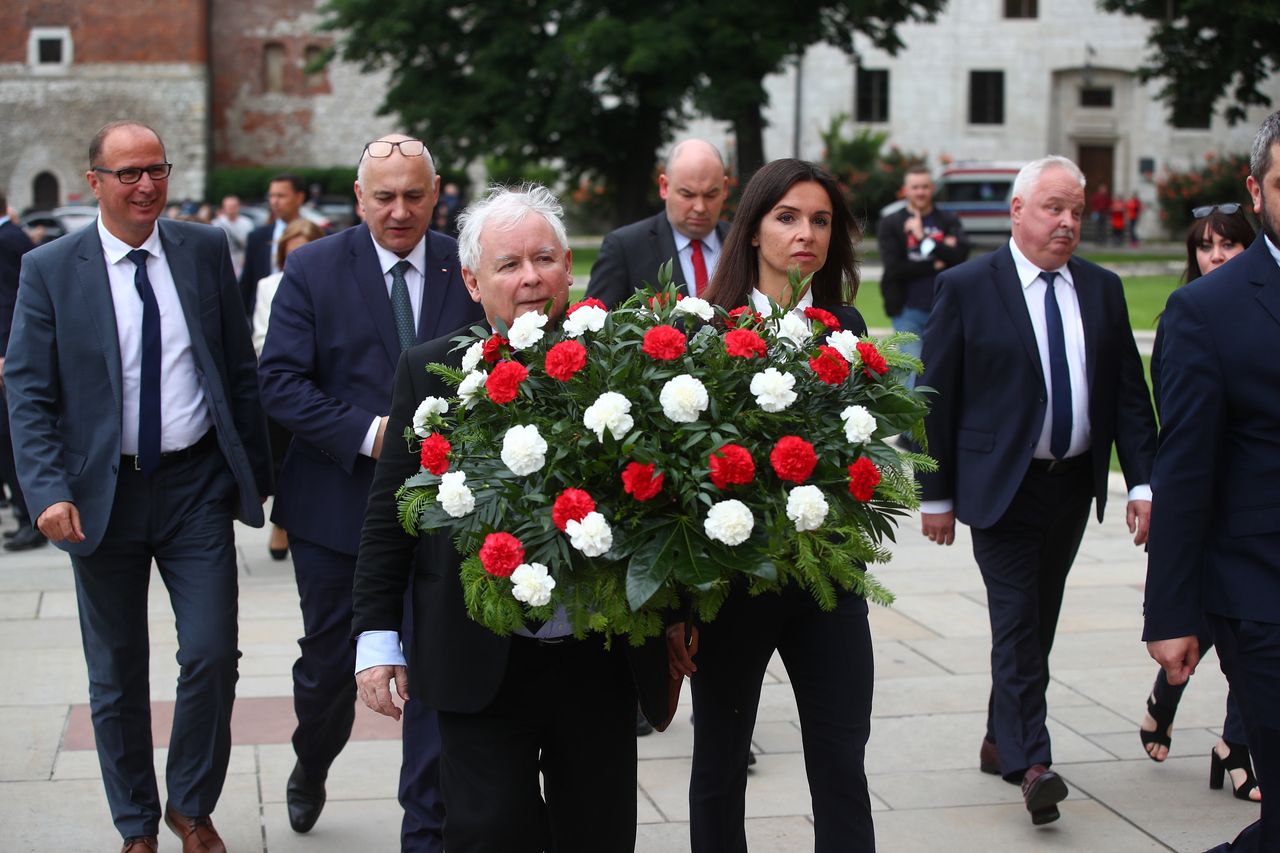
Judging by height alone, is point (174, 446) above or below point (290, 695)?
above

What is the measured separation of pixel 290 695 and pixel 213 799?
70.4 inches

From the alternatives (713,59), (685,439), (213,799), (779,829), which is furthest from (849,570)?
(713,59)

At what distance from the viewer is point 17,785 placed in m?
5.44

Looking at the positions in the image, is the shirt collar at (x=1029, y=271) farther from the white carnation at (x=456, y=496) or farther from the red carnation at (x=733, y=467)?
the white carnation at (x=456, y=496)

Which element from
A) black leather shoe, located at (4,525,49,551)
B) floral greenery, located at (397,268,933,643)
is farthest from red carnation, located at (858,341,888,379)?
black leather shoe, located at (4,525,49,551)

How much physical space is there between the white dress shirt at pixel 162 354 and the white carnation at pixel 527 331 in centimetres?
201

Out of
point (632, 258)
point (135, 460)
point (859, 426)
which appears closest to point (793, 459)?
point (859, 426)

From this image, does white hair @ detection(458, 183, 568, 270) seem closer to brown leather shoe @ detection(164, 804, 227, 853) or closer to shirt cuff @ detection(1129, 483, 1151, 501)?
brown leather shoe @ detection(164, 804, 227, 853)

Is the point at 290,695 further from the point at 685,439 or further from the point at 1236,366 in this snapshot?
the point at 1236,366

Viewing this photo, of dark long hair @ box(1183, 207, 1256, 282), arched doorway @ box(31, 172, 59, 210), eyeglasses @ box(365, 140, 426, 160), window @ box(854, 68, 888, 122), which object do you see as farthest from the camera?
arched doorway @ box(31, 172, 59, 210)

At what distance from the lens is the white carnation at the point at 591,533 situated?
9.62 feet

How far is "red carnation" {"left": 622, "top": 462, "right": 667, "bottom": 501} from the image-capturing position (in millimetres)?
2961

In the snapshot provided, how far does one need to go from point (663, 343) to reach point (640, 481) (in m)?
0.32

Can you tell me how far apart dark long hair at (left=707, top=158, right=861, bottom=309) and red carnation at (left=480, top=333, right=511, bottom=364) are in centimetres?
108
